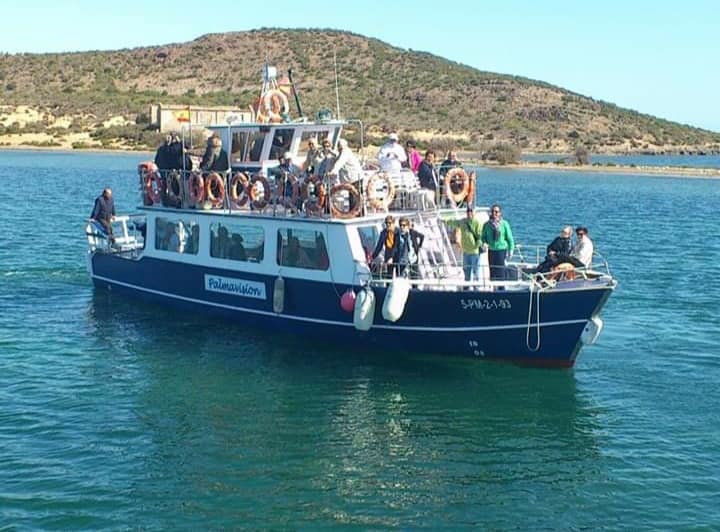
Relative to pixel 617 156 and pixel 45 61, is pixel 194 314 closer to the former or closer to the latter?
pixel 617 156

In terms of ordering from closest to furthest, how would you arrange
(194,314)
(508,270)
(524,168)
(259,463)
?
(259,463) < (508,270) < (194,314) < (524,168)

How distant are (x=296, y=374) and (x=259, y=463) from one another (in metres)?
4.17

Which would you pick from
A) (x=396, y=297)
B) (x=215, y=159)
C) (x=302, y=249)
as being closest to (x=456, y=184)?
(x=302, y=249)

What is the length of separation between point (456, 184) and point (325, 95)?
9548 cm

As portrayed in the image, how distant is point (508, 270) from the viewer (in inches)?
714

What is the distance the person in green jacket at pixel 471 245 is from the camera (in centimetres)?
1756

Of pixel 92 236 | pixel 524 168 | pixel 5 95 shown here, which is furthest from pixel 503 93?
pixel 92 236

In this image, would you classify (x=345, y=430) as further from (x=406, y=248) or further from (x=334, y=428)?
(x=406, y=248)

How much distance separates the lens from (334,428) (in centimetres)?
1444

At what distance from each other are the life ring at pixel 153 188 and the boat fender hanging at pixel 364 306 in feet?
22.8

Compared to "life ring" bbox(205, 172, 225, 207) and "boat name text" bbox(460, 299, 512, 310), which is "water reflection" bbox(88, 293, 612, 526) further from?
"life ring" bbox(205, 172, 225, 207)

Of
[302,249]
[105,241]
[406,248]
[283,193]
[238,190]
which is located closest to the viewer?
[406,248]

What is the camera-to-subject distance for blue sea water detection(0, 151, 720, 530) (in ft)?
38.8

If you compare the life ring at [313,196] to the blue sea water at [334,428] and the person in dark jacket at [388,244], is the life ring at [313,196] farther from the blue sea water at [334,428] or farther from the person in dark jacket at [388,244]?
the blue sea water at [334,428]
